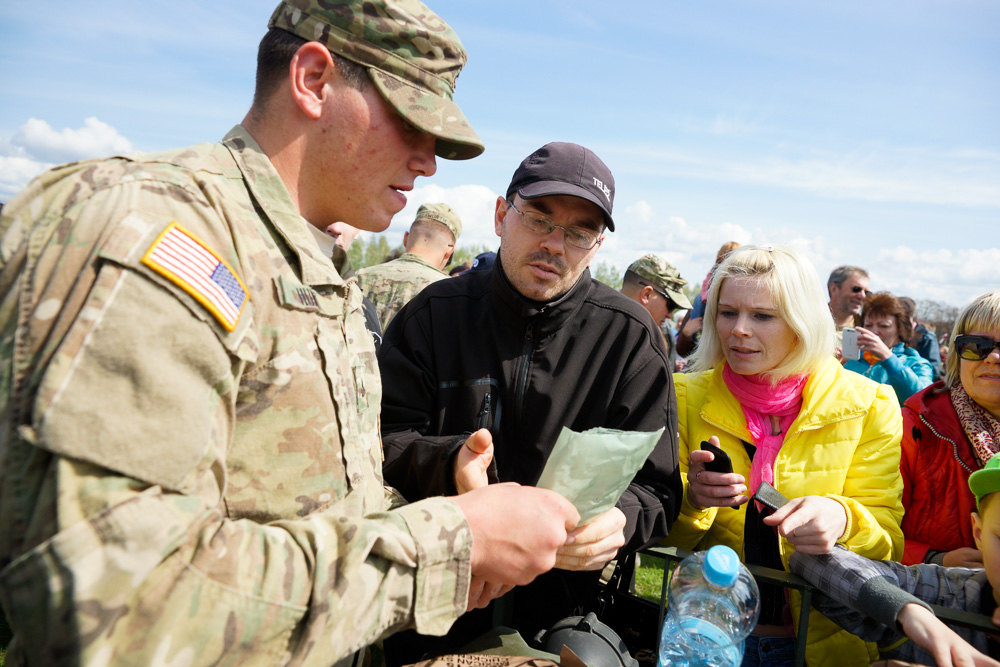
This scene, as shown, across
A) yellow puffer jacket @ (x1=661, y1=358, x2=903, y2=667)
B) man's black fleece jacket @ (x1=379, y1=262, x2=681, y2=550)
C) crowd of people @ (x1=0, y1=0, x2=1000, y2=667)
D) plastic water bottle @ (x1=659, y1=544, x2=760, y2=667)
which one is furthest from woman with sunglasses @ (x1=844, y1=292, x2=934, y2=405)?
man's black fleece jacket @ (x1=379, y1=262, x2=681, y2=550)

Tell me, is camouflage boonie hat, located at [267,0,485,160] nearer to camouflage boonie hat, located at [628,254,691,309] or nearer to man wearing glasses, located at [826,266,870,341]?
camouflage boonie hat, located at [628,254,691,309]

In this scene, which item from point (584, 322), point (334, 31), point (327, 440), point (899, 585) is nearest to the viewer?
point (327, 440)

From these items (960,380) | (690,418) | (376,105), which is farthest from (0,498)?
(960,380)

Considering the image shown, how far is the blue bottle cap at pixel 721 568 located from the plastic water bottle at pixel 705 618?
0.02 meters

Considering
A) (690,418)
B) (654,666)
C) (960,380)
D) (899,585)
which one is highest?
(960,380)

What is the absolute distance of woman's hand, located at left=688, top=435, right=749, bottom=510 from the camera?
2459mm

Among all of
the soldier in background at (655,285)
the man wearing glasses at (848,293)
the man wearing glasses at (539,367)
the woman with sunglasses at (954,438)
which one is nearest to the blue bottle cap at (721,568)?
the man wearing glasses at (539,367)

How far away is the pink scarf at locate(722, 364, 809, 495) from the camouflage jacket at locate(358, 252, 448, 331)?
2509mm

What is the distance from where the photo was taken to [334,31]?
1.41 meters

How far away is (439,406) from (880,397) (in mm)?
2017

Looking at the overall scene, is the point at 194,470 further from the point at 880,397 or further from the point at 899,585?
the point at 880,397

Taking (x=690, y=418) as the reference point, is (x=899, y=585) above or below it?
below

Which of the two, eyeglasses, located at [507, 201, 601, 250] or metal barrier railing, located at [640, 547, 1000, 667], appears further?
eyeglasses, located at [507, 201, 601, 250]

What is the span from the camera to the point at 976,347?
311 cm
